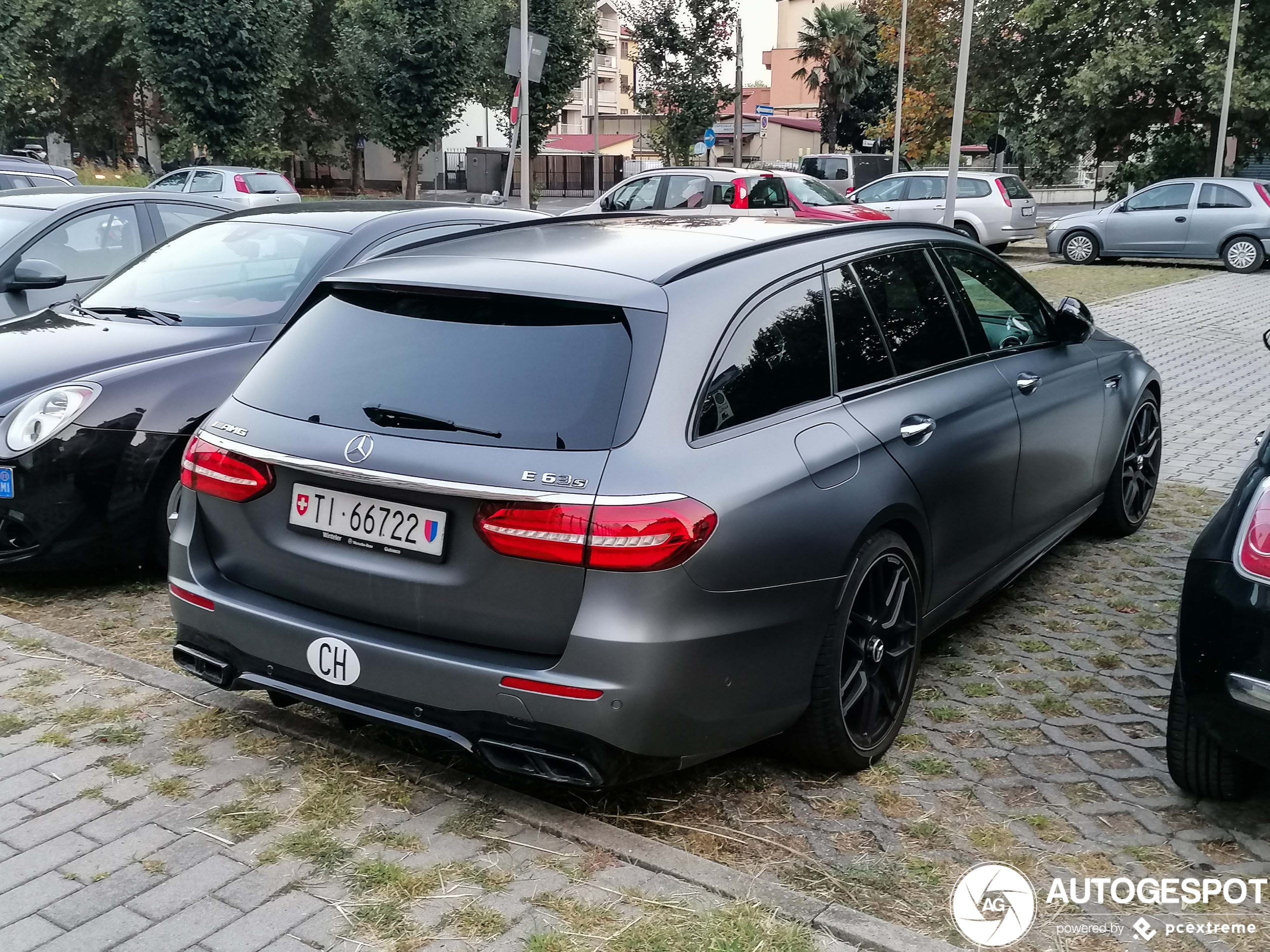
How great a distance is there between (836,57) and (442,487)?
5932 cm

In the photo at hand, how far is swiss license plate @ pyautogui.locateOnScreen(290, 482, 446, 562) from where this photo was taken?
3182mm

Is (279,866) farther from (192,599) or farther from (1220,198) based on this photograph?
(1220,198)

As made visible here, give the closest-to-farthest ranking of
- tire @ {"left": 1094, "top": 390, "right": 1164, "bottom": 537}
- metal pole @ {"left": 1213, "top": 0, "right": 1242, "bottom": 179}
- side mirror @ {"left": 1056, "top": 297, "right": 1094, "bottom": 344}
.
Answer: side mirror @ {"left": 1056, "top": 297, "right": 1094, "bottom": 344} → tire @ {"left": 1094, "top": 390, "right": 1164, "bottom": 537} → metal pole @ {"left": 1213, "top": 0, "right": 1242, "bottom": 179}

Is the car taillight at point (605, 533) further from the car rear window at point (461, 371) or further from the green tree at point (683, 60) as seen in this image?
the green tree at point (683, 60)

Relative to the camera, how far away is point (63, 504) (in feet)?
16.5

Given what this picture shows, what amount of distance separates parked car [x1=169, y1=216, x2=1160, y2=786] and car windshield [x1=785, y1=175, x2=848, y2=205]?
561 inches

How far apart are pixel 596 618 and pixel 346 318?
131 cm

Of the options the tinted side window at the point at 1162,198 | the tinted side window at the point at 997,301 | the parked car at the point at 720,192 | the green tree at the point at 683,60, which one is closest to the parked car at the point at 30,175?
the parked car at the point at 720,192

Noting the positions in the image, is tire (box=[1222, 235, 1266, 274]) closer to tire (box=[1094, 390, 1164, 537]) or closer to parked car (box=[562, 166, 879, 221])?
parked car (box=[562, 166, 879, 221])

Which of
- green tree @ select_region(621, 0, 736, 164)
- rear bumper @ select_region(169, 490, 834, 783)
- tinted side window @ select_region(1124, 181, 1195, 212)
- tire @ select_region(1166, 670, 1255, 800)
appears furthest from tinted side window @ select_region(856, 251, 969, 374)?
green tree @ select_region(621, 0, 736, 164)

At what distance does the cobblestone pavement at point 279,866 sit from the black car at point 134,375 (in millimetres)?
1307

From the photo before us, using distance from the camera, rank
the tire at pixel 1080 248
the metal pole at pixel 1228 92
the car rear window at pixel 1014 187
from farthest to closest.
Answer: the metal pole at pixel 1228 92
the car rear window at pixel 1014 187
the tire at pixel 1080 248

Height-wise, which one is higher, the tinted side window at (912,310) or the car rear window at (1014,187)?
the car rear window at (1014,187)

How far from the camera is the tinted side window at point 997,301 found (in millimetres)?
Answer: 4809
